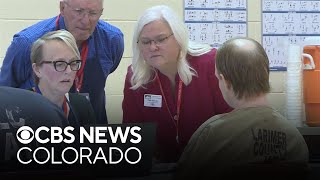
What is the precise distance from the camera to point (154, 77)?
227 centimetres

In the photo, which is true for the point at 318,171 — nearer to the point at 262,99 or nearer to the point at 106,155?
the point at 262,99

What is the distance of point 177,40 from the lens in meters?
2.27

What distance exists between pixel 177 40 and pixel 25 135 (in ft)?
2.51

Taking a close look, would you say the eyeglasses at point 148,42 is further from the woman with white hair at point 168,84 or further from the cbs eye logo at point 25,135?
the cbs eye logo at point 25,135

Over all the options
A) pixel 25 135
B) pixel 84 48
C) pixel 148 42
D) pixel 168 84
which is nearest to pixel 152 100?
pixel 168 84

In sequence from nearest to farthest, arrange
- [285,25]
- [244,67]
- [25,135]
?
[25,135], [244,67], [285,25]

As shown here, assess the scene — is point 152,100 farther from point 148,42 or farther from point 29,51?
point 29,51

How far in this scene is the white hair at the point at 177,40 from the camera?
225 cm

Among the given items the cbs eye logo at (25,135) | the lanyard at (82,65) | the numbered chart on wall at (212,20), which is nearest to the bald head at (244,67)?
the numbered chart on wall at (212,20)

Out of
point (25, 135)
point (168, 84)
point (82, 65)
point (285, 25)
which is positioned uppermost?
point (285, 25)

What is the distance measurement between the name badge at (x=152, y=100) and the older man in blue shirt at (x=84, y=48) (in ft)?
0.61

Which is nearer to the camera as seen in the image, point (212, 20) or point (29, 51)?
point (29, 51)

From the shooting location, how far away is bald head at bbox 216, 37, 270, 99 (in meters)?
2.24

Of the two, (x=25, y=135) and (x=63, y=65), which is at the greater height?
(x=63, y=65)
